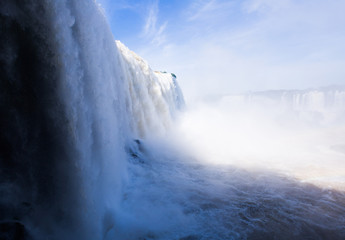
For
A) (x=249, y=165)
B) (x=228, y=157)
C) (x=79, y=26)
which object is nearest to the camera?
(x=79, y=26)

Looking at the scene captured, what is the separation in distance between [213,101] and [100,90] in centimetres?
2887

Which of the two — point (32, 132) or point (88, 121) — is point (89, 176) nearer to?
point (88, 121)

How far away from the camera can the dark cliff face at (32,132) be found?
2.20 metres

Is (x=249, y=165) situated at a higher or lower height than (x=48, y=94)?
lower

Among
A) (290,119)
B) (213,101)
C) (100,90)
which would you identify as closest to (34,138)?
(100,90)

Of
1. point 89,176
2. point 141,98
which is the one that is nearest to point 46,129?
point 89,176

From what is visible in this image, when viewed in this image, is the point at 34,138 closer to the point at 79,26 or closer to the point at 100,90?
the point at 100,90

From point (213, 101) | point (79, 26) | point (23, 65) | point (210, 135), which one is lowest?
point (210, 135)

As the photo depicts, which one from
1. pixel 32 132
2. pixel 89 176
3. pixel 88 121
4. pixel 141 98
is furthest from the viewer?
pixel 141 98

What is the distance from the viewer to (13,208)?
2.33m

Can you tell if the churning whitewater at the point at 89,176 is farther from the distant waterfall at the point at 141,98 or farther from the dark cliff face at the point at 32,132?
the distant waterfall at the point at 141,98

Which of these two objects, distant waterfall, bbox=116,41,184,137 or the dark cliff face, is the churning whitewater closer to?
the dark cliff face

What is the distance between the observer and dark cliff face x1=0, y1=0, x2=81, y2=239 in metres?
2.20

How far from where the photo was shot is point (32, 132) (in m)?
2.44
